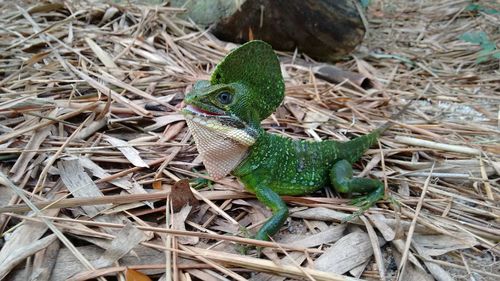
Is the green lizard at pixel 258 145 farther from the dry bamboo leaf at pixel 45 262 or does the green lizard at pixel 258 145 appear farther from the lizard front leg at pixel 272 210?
the dry bamboo leaf at pixel 45 262

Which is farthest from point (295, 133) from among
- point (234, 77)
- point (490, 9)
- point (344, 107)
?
point (490, 9)

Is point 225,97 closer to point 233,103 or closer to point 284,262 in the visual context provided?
point 233,103

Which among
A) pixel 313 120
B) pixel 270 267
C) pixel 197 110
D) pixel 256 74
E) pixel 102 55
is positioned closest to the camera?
pixel 270 267

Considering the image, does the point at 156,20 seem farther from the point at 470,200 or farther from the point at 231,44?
the point at 470,200

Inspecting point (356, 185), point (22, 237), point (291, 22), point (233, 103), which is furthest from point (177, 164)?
point (291, 22)

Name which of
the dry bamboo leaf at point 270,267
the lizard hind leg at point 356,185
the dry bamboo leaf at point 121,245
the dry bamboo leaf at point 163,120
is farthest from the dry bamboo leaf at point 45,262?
the lizard hind leg at point 356,185
